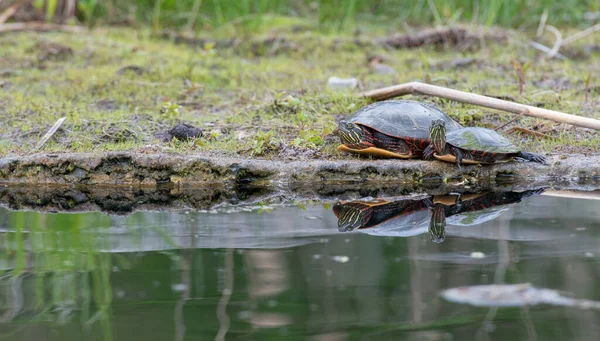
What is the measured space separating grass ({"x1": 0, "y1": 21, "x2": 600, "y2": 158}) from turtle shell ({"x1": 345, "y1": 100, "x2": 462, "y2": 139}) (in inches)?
13.9

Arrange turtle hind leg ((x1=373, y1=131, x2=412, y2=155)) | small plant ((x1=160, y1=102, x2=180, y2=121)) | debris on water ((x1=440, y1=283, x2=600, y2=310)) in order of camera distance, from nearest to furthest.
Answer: debris on water ((x1=440, y1=283, x2=600, y2=310)), turtle hind leg ((x1=373, y1=131, x2=412, y2=155)), small plant ((x1=160, y1=102, x2=180, y2=121))

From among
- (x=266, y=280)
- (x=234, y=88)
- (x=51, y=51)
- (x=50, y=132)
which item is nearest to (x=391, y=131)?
(x=266, y=280)

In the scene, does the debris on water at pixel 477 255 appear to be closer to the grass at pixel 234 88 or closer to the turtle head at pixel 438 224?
the turtle head at pixel 438 224

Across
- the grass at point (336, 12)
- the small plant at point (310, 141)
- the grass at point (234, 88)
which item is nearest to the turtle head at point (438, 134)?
the grass at point (234, 88)

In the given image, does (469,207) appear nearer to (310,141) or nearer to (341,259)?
(341,259)

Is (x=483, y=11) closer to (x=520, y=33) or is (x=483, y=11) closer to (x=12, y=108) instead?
(x=520, y=33)

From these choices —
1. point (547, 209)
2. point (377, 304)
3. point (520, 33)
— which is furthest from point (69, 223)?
point (520, 33)

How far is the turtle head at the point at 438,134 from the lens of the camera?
4.65 metres

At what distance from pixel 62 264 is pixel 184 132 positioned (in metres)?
2.28

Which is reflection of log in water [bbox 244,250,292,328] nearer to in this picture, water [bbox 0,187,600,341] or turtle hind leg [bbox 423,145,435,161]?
water [bbox 0,187,600,341]

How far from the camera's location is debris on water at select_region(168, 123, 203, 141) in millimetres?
5406

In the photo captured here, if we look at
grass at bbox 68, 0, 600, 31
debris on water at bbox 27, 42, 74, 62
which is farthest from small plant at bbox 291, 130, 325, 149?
grass at bbox 68, 0, 600, 31

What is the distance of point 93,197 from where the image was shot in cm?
471

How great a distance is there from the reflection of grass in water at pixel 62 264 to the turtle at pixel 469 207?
1.49 meters
